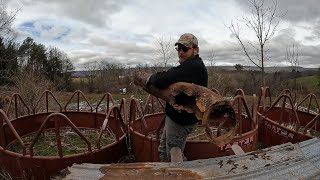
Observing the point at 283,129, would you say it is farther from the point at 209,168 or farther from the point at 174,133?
the point at 209,168

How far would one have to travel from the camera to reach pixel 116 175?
305 centimetres

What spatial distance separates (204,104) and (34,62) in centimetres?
3420

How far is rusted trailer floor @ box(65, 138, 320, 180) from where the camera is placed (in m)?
2.97

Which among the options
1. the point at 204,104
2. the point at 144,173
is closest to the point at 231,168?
the point at 204,104

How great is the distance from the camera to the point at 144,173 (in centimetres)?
304

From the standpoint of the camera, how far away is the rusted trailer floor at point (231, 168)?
9.74 ft

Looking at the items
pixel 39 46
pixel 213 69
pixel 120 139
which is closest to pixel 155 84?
pixel 120 139

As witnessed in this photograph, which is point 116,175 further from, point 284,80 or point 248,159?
point 284,80

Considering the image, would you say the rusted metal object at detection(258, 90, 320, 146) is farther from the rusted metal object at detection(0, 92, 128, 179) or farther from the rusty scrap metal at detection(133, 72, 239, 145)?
the rusted metal object at detection(0, 92, 128, 179)

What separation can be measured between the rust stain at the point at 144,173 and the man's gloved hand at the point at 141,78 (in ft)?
3.20

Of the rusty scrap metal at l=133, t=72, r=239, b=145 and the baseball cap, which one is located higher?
the baseball cap

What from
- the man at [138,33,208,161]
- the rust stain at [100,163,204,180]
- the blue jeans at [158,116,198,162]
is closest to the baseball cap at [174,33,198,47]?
the man at [138,33,208,161]

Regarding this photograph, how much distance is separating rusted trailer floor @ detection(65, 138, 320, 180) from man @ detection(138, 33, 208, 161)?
2.82 feet

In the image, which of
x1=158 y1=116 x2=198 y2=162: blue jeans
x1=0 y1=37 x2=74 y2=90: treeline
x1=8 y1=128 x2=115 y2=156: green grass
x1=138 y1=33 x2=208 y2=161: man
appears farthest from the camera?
x1=0 y1=37 x2=74 y2=90: treeline
